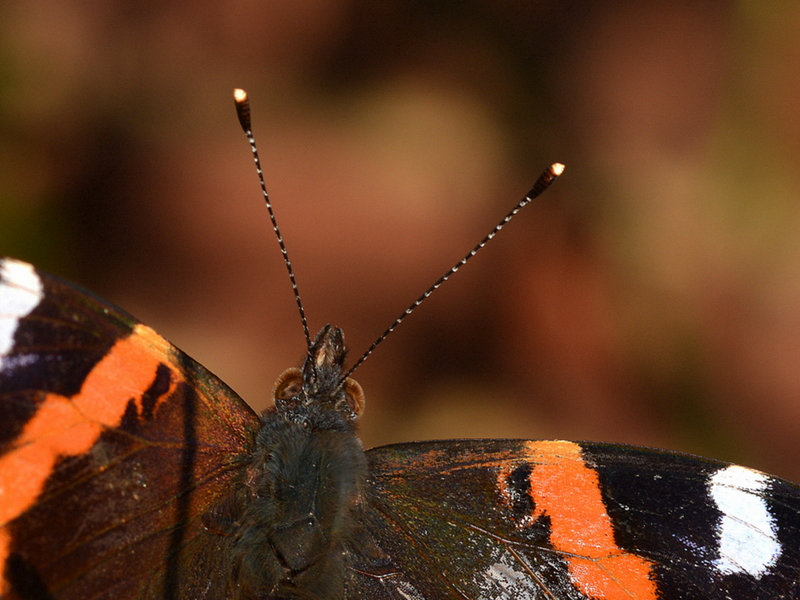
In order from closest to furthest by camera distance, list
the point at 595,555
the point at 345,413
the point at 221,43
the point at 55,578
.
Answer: the point at 55,578, the point at 595,555, the point at 345,413, the point at 221,43

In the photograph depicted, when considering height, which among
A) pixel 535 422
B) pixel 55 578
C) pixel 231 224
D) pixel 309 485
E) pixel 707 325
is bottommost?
pixel 55 578

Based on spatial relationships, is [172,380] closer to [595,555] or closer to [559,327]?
[595,555]

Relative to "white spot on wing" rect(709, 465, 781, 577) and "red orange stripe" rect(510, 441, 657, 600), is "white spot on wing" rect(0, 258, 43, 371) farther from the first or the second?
"white spot on wing" rect(709, 465, 781, 577)

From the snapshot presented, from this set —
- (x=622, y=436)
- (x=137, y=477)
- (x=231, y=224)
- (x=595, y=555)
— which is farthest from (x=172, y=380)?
(x=622, y=436)

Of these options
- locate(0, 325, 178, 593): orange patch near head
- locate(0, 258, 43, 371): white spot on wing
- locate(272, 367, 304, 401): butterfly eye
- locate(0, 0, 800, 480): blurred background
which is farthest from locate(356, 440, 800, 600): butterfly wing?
locate(0, 0, 800, 480): blurred background

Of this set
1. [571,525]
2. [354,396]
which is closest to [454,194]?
[354,396]

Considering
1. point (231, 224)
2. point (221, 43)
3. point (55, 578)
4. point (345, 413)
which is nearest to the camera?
point (55, 578)

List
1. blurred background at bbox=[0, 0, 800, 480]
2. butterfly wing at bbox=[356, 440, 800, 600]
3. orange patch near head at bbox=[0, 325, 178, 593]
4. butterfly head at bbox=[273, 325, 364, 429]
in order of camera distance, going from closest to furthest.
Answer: orange patch near head at bbox=[0, 325, 178, 593] → butterfly wing at bbox=[356, 440, 800, 600] → butterfly head at bbox=[273, 325, 364, 429] → blurred background at bbox=[0, 0, 800, 480]
